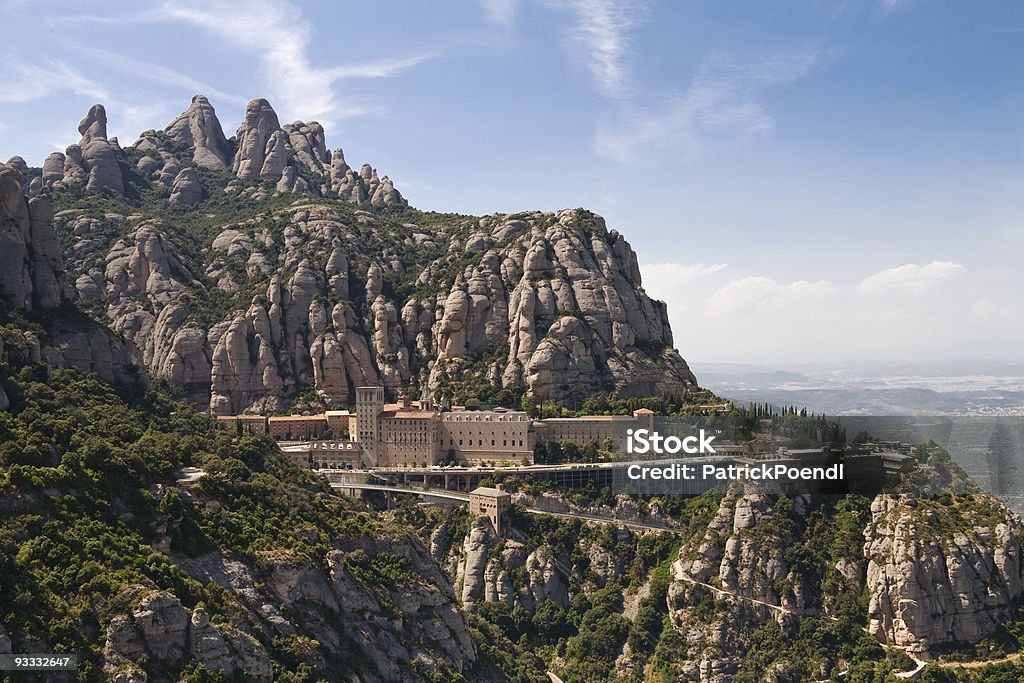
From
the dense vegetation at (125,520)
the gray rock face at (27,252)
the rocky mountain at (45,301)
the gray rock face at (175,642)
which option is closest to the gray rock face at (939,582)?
the dense vegetation at (125,520)

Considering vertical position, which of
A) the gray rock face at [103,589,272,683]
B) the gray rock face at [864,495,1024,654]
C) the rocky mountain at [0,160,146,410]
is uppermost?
the rocky mountain at [0,160,146,410]

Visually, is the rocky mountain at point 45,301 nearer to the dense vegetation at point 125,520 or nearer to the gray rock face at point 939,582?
the dense vegetation at point 125,520

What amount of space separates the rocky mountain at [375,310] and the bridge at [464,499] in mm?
27107

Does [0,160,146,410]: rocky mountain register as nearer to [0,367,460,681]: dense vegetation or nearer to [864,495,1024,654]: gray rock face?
[0,367,460,681]: dense vegetation

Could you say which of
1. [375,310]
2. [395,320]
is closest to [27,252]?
[375,310]

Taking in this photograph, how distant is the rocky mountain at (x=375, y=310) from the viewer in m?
152

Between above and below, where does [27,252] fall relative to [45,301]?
above

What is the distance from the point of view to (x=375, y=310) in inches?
6531

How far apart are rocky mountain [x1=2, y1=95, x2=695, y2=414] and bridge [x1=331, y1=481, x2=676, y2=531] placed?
27.1 metres

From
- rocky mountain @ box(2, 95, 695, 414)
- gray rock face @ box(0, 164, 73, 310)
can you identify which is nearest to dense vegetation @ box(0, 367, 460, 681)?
gray rock face @ box(0, 164, 73, 310)

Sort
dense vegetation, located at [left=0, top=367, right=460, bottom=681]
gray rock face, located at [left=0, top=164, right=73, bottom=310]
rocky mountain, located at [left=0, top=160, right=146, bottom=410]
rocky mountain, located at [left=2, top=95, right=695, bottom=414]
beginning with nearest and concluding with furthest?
dense vegetation, located at [left=0, top=367, right=460, bottom=681] → rocky mountain, located at [left=0, top=160, right=146, bottom=410] → gray rock face, located at [left=0, top=164, right=73, bottom=310] → rocky mountain, located at [left=2, top=95, right=695, bottom=414]

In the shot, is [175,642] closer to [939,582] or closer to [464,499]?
[464,499]

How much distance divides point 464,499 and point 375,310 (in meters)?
54.8

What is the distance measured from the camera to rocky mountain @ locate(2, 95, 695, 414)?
499 ft
